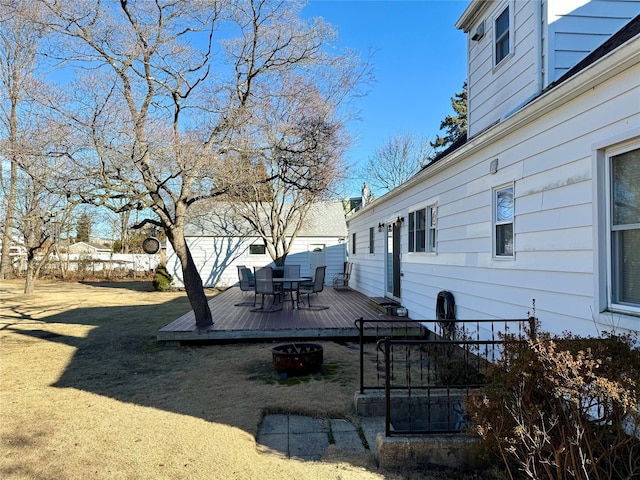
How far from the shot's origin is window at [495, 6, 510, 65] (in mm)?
5773

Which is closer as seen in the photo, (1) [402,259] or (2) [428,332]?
(2) [428,332]

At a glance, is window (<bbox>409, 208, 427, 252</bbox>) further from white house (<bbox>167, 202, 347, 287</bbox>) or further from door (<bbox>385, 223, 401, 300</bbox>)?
white house (<bbox>167, 202, 347, 287</bbox>)

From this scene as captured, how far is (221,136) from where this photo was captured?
7.84m

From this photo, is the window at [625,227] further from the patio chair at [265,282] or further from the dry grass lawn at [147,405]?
the patio chair at [265,282]

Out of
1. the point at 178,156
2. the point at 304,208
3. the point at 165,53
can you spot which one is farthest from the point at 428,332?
the point at 304,208

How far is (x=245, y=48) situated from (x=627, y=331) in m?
7.36

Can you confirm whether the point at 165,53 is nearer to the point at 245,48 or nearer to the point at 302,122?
the point at 245,48

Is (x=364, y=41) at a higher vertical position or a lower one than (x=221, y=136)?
higher

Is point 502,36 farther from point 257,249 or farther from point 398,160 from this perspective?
point 398,160

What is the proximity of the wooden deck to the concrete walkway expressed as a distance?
7.28 ft

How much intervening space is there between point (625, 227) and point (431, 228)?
4.26 meters

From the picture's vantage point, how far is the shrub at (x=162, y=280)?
57.0 feet

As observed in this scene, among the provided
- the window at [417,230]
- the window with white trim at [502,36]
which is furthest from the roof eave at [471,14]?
the window at [417,230]

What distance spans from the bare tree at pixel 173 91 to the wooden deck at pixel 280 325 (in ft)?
1.37
